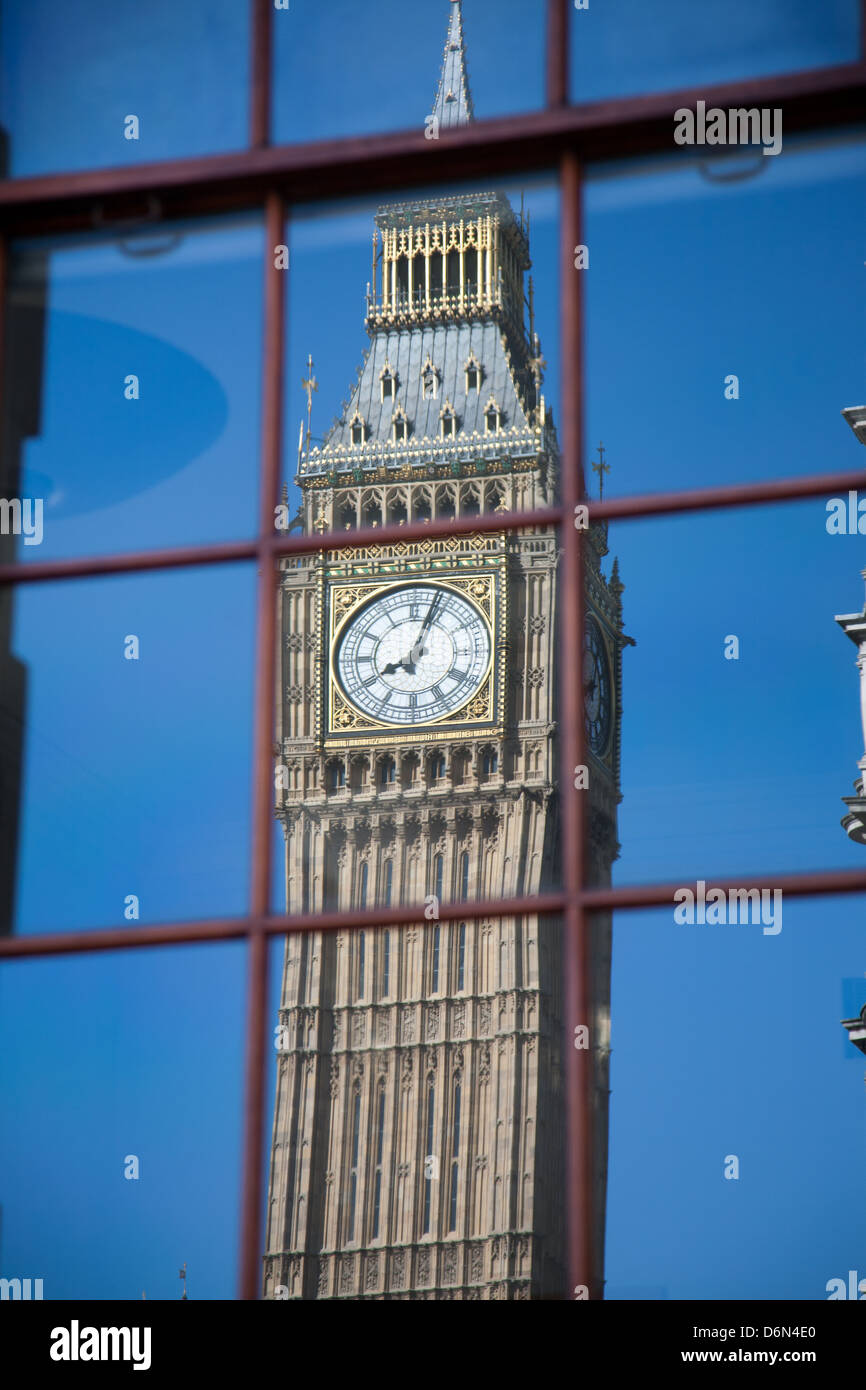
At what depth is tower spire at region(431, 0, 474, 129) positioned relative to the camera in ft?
20.1

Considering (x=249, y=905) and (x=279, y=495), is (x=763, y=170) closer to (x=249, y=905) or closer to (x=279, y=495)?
(x=279, y=495)

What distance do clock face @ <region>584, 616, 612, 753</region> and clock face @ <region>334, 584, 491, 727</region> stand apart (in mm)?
2646

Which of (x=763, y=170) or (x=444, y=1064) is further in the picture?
(x=444, y=1064)

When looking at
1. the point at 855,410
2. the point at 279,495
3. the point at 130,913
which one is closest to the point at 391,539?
the point at 279,495

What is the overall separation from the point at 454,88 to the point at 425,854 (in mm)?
43295

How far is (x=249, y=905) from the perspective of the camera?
16.8 feet

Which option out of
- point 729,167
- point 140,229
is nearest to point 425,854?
point 140,229

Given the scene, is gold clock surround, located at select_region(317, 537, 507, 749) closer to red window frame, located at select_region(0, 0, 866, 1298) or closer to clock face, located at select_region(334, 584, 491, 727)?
clock face, located at select_region(334, 584, 491, 727)

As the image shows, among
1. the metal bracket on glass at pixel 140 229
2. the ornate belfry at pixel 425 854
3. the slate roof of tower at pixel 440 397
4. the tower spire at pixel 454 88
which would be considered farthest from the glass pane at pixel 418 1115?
the metal bracket on glass at pixel 140 229

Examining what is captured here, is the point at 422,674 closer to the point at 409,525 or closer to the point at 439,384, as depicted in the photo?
the point at 439,384

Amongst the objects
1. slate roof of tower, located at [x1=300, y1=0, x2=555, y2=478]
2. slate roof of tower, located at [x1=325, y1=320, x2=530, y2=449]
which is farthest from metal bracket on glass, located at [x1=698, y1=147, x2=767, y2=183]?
slate roof of tower, located at [x1=325, y1=320, x2=530, y2=449]

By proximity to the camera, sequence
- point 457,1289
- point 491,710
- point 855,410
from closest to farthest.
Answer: point 855,410 < point 457,1289 < point 491,710
